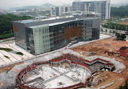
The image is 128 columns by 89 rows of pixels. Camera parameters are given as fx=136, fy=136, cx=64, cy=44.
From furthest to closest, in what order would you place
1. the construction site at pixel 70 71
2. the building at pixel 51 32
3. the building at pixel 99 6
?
the building at pixel 99 6, the building at pixel 51 32, the construction site at pixel 70 71

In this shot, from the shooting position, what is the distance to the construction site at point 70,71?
19625 mm

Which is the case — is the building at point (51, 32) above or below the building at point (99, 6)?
below

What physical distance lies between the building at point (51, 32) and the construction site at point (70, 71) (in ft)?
8.73

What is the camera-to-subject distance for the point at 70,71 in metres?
24.0

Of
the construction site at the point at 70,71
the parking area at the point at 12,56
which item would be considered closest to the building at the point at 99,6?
the construction site at the point at 70,71

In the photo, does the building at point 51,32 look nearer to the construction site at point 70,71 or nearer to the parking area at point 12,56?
the parking area at point 12,56

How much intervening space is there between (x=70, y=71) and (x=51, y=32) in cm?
1261

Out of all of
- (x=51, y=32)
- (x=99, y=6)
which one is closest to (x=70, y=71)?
(x=51, y=32)

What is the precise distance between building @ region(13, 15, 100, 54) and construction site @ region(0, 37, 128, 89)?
2.66m

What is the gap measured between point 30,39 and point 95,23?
2171 cm

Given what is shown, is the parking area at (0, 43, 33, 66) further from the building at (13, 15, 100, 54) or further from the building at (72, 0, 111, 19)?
the building at (72, 0, 111, 19)

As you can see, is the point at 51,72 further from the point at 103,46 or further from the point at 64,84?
the point at 103,46

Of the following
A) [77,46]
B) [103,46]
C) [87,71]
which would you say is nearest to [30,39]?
[77,46]

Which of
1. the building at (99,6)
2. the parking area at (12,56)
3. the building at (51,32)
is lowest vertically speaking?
the parking area at (12,56)
